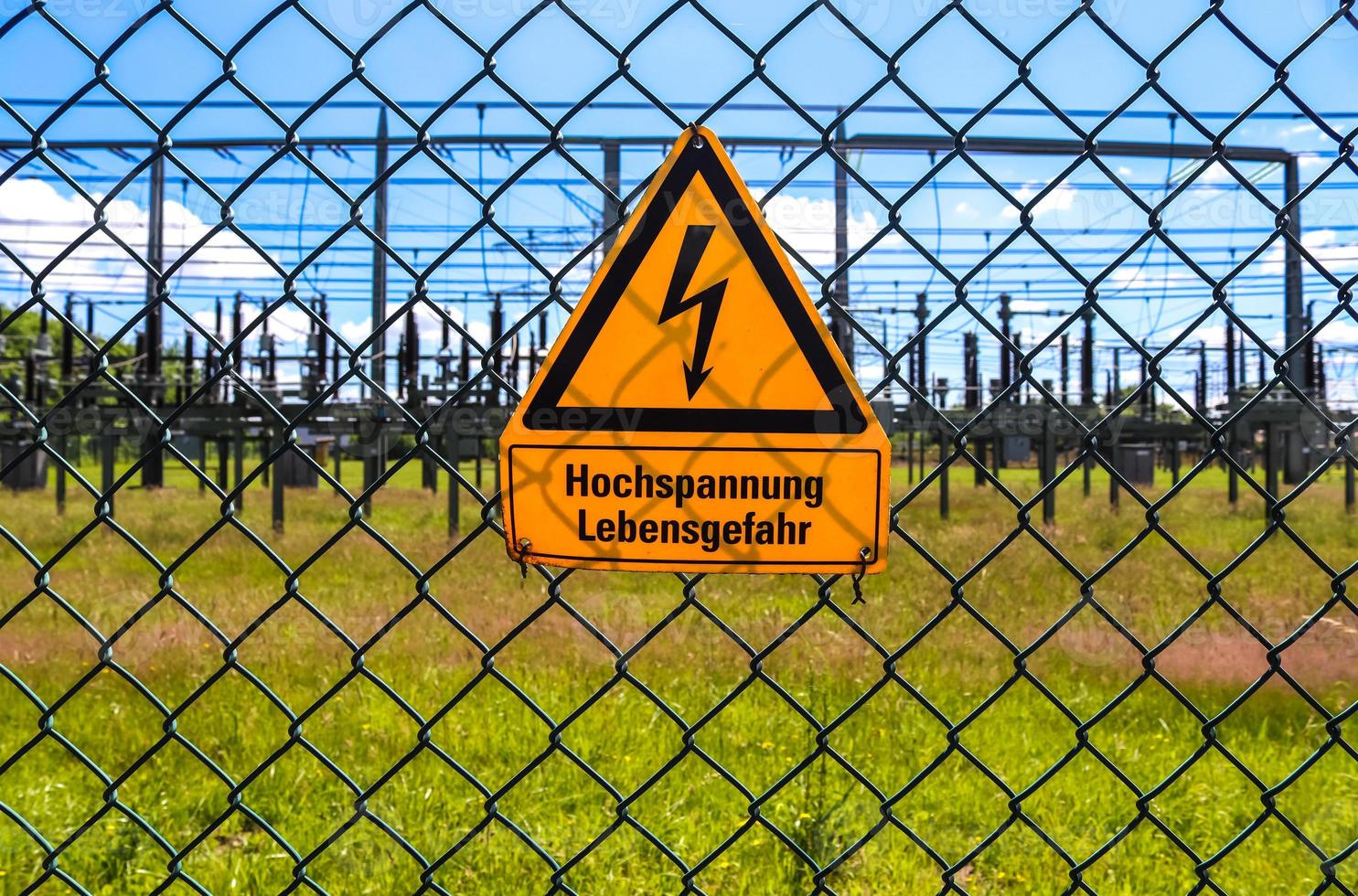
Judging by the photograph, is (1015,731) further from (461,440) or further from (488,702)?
(461,440)

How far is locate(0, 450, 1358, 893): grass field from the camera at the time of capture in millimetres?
2348

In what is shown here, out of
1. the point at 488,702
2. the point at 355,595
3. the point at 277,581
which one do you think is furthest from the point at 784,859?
the point at 277,581

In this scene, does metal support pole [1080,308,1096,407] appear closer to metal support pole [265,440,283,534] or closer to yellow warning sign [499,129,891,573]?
metal support pole [265,440,283,534]

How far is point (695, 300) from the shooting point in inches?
46.2

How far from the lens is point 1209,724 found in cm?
134

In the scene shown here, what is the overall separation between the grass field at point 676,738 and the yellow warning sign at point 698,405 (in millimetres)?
138

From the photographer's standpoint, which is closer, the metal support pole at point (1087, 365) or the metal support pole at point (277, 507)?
the metal support pole at point (277, 507)

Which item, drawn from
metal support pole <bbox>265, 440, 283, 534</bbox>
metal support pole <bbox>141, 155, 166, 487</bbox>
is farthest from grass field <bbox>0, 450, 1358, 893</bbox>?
metal support pole <bbox>141, 155, 166, 487</bbox>

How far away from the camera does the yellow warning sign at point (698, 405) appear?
1166 millimetres

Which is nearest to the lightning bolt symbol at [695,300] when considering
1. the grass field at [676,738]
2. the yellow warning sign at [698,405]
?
the yellow warning sign at [698,405]

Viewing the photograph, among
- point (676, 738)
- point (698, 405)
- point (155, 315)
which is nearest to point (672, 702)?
point (676, 738)

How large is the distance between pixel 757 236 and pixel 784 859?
198cm

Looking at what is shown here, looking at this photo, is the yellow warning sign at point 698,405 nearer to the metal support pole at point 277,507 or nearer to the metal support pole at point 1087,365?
the metal support pole at point 277,507

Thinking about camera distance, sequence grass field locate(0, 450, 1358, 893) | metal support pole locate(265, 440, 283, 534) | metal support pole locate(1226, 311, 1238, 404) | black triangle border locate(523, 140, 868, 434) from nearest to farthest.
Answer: black triangle border locate(523, 140, 868, 434)
grass field locate(0, 450, 1358, 893)
metal support pole locate(265, 440, 283, 534)
metal support pole locate(1226, 311, 1238, 404)
